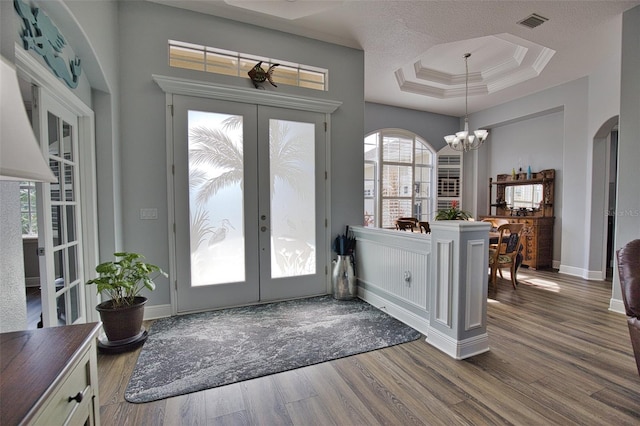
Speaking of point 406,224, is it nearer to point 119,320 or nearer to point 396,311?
point 396,311

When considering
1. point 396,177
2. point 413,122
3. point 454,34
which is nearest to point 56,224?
point 454,34

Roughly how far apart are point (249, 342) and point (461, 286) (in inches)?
71.3

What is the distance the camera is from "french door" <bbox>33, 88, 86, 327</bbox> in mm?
2020

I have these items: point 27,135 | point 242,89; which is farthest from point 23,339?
point 242,89

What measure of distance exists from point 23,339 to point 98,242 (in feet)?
6.80

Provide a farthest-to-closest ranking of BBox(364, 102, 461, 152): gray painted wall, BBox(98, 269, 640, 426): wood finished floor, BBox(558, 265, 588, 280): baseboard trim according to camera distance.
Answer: BBox(364, 102, 461, 152): gray painted wall < BBox(558, 265, 588, 280): baseboard trim < BBox(98, 269, 640, 426): wood finished floor

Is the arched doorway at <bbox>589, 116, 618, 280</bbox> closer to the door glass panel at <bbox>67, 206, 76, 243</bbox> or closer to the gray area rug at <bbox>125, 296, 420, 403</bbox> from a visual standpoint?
the gray area rug at <bbox>125, 296, 420, 403</bbox>

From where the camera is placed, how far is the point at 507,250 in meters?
4.26

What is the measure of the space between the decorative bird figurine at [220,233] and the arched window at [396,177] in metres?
3.42

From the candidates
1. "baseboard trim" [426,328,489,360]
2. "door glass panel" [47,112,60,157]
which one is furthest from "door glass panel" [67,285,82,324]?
"baseboard trim" [426,328,489,360]

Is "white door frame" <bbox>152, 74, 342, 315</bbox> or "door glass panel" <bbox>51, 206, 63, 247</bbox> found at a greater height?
"white door frame" <bbox>152, 74, 342, 315</bbox>

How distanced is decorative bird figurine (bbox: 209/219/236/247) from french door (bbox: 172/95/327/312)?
0.01 meters

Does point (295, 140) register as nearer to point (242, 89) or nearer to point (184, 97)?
point (242, 89)

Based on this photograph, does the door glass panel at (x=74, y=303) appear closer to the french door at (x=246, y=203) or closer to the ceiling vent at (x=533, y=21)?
the french door at (x=246, y=203)
